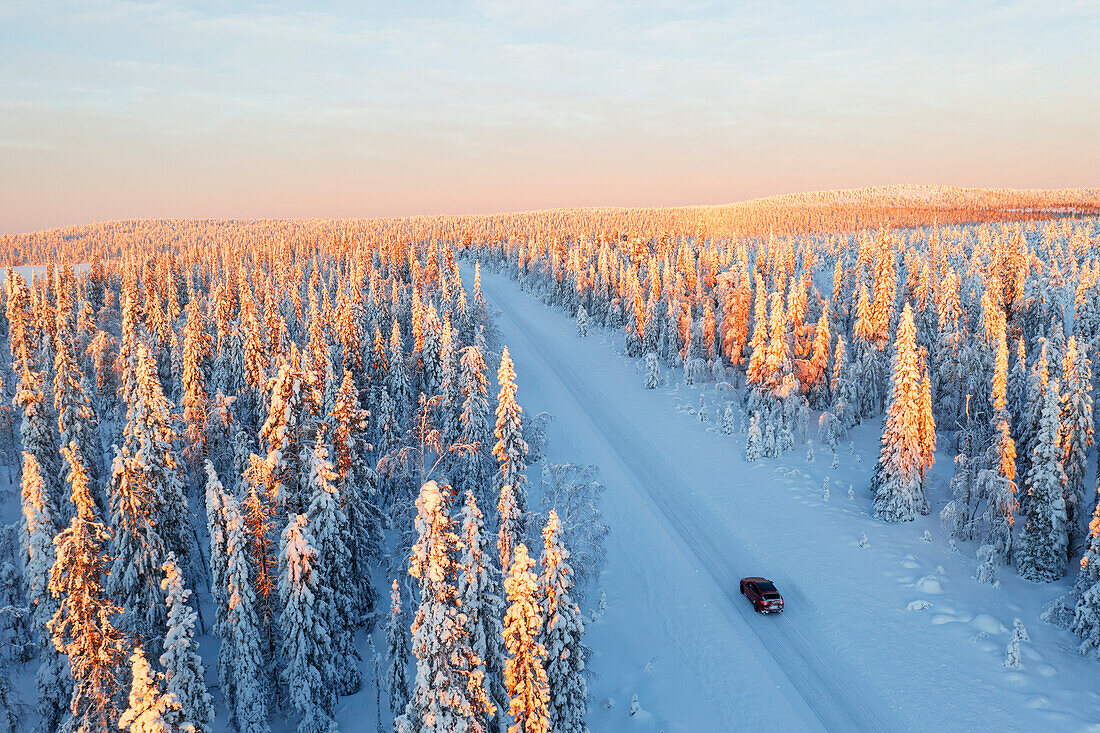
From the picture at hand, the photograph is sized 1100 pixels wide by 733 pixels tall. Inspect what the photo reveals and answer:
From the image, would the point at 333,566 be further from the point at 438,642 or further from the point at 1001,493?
the point at 1001,493

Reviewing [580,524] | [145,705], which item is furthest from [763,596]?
[145,705]

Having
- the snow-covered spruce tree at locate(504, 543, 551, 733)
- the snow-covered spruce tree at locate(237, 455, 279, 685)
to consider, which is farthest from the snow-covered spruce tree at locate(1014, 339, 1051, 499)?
the snow-covered spruce tree at locate(237, 455, 279, 685)

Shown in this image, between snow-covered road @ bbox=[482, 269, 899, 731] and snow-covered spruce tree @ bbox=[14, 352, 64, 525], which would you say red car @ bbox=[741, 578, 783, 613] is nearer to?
snow-covered road @ bbox=[482, 269, 899, 731]

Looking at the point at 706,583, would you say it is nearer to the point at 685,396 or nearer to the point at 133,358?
the point at 685,396

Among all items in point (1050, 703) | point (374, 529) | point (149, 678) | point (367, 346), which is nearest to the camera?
point (149, 678)

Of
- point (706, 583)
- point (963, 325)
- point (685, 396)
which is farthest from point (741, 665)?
point (963, 325)
